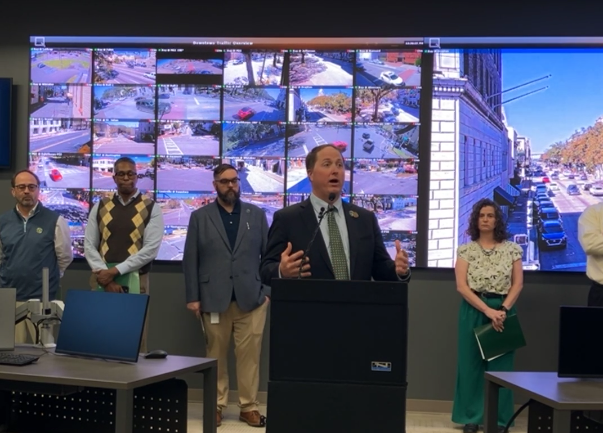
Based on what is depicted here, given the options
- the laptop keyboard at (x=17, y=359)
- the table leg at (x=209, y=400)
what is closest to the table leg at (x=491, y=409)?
the table leg at (x=209, y=400)

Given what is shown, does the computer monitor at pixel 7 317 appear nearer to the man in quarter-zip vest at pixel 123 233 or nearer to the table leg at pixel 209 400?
the table leg at pixel 209 400

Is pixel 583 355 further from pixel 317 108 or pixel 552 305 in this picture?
pixel 317 108

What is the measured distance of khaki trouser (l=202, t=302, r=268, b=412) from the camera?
515 centimetres

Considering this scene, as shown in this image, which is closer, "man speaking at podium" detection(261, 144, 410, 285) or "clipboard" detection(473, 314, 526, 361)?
"man speaking at podium" detection(261, 144, 410, 285)

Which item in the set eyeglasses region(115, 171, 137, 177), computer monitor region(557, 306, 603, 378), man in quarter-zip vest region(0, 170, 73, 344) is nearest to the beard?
eyeglasses region(115, 171, 137, 177)

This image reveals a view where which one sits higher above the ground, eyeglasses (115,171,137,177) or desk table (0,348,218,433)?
eyeglasses (115,171,137,177)

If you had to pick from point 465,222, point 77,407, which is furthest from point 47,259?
point 465,222

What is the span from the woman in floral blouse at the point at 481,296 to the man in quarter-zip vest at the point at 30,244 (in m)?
2.65

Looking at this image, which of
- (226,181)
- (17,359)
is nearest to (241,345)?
(226,181)

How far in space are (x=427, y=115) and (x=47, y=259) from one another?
2.78 metres

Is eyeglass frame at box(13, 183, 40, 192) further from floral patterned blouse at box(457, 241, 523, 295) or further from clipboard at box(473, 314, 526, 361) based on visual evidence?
clipboard at box(473, 314, 526, 361)

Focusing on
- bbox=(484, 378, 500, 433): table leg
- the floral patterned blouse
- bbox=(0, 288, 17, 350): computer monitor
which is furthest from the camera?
the floral patterned blouse

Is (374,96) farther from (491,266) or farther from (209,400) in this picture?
(209,400)

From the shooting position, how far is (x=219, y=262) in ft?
16.7
